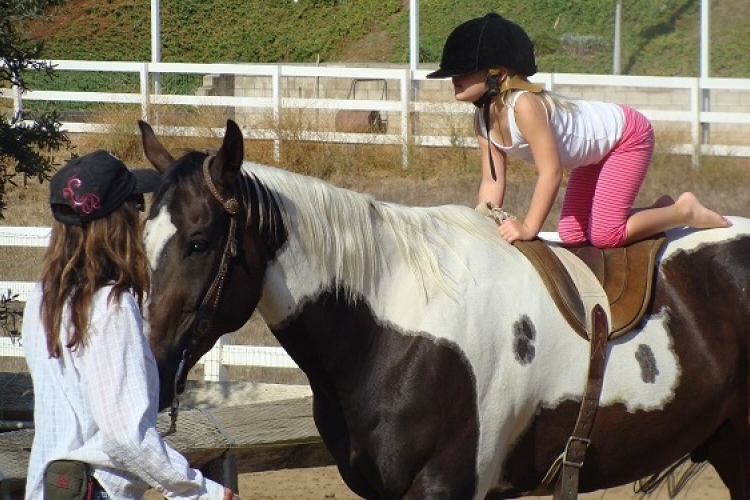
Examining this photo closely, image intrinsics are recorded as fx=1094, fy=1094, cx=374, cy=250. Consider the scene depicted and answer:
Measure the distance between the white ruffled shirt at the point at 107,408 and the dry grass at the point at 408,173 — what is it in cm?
843

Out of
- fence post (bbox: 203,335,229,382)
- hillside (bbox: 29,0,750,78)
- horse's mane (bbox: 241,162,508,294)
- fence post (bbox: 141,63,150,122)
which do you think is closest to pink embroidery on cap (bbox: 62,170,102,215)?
horse's mane (bbox: 241,162,508,294)

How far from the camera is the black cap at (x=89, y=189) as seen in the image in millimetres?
2150

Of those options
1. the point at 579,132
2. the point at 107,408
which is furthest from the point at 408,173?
the point at 107,408

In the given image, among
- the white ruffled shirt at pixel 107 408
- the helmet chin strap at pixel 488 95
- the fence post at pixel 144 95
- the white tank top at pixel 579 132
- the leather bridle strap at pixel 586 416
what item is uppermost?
the fence post at pixel 144 95

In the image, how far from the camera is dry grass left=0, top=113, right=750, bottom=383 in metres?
11.5

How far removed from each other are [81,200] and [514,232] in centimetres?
157

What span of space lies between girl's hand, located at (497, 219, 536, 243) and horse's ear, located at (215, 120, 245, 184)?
90 cm

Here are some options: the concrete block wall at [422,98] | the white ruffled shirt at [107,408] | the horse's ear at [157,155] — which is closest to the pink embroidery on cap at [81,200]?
the white ruffled shirt at [107,408]

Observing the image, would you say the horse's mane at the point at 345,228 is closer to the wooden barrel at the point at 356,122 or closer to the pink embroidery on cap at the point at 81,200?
the pink embroidery on cap at the point at 81,200

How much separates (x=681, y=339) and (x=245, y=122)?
498 inches

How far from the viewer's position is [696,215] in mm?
3645

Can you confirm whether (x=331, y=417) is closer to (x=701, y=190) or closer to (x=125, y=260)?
(x=125, y=260)

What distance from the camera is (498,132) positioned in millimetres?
3588

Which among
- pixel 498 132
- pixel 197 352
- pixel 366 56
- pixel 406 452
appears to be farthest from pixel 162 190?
pixel 366 56
